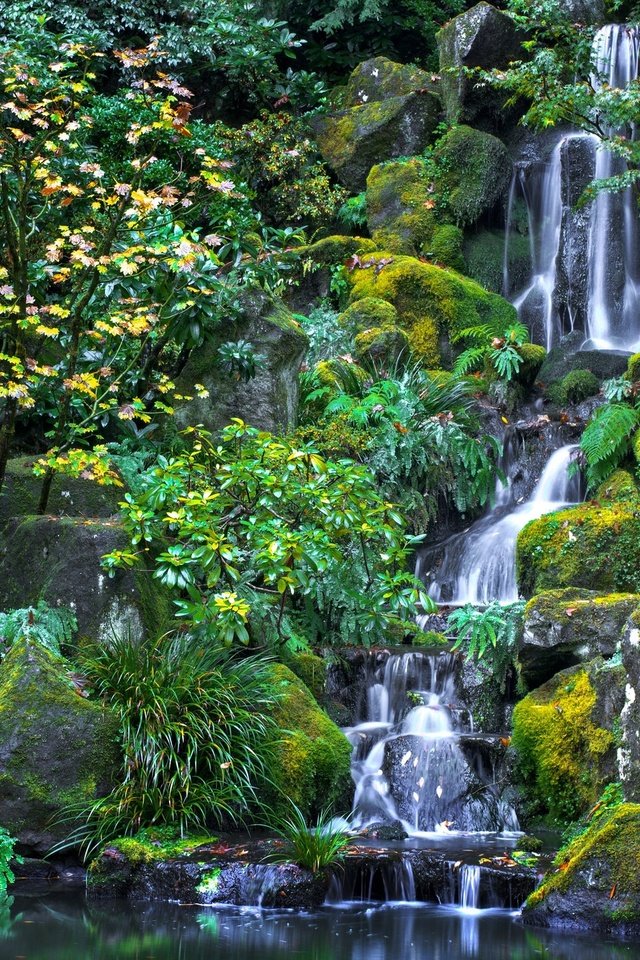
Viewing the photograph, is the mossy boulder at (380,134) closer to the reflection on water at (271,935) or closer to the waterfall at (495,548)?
the waterfall at (495,548)

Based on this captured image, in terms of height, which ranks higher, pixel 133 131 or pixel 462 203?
pixel 462 203

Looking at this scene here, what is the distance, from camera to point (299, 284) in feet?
54.9

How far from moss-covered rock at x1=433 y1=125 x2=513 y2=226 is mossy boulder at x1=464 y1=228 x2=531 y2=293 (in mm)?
457

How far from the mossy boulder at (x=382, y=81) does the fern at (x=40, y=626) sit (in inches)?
508

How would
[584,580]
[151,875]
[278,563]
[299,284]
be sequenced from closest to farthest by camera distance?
[151,875] < [278,563] < [584,580] < [299,284]

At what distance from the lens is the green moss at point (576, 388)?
1438 centimetres

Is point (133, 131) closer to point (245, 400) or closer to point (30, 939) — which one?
point (245, 400)

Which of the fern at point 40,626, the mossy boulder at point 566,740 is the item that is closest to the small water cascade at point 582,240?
the mossy boulder at point 566,740

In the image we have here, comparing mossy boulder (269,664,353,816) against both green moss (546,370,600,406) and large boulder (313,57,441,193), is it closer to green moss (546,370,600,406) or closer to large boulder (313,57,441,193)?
green moss (546,370,600,406)

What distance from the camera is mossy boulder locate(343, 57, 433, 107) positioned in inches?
736

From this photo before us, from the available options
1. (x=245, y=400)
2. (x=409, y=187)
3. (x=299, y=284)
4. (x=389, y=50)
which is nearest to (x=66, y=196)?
(x=245, y=400)

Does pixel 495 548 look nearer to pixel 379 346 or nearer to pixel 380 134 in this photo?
pixel 379 346

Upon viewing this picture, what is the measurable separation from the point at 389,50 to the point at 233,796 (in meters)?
16.7

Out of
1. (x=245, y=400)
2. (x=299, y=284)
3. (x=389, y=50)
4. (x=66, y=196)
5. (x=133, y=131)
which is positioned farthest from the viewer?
(x=389, y=50)
